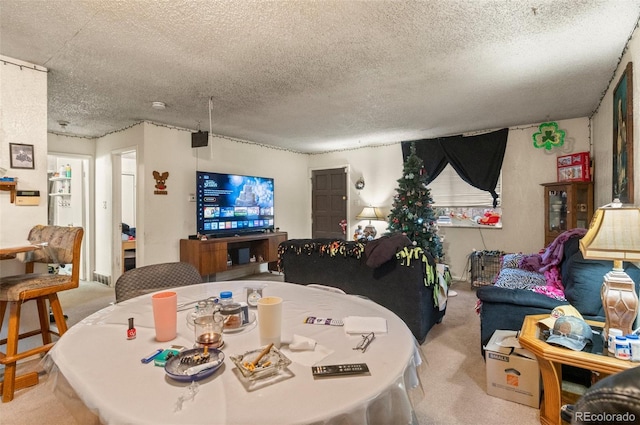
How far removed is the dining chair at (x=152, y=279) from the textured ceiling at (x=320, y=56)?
157 centimetres

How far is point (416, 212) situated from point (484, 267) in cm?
127

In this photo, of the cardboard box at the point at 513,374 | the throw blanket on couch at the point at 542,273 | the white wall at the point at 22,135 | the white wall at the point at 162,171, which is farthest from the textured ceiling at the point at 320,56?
the cardboard box at the point at 513,374

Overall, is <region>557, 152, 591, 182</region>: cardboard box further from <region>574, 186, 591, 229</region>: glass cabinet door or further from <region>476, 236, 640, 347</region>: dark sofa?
<region>476, 236, 640, 347</region>: dark sofa

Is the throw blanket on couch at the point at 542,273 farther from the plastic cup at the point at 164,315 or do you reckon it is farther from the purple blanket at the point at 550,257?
the plastic cup at the point at 164,315

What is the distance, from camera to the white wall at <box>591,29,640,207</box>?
209cm

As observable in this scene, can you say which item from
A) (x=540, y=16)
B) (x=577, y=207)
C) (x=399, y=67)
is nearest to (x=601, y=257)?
(x=540, y=16)

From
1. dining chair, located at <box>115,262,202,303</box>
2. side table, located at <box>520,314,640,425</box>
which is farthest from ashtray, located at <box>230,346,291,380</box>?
side table, located at <box>520,314,640,425</box>

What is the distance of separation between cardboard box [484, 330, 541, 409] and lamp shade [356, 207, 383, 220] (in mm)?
3698

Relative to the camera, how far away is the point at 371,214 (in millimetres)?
Result: 5734

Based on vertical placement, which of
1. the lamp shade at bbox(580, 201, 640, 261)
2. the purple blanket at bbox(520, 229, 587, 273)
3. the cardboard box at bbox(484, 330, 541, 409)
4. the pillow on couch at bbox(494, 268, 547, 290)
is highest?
the lamp shade at bbox(580, 201, 640, 261)

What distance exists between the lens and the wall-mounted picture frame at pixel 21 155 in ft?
8.50

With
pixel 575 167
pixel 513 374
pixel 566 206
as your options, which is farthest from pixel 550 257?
pixel 513 374

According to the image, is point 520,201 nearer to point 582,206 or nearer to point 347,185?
point 582,206

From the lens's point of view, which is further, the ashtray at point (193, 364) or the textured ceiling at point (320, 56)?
the textured ceiling at point (320, 56)
